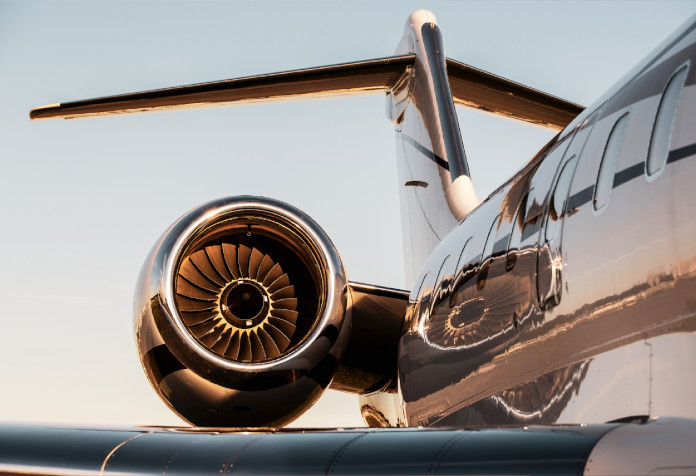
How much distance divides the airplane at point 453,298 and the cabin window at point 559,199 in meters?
0.02

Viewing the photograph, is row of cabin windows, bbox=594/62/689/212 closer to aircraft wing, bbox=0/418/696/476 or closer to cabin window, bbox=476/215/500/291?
aircraft wing, bbox=0/418/696/476

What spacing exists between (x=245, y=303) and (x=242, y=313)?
102mm

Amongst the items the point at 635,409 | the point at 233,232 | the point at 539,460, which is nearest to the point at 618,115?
the point at 635,409

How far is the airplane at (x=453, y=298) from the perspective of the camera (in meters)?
3.41

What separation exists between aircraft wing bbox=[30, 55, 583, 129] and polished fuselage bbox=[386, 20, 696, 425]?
4.06 m

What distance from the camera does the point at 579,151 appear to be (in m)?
4.98

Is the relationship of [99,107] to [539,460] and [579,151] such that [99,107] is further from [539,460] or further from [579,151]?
[539,460]

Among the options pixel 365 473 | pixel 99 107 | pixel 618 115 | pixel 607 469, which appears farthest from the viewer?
pixel 99 107

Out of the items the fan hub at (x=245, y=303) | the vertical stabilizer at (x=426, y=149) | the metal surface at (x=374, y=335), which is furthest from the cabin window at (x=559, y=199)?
the vertical stabilizer at (x=426, y=149)

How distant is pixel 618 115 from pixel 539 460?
2497 mm

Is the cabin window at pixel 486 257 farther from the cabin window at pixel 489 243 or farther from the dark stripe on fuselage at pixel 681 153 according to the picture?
the dark stripe on fuselage at pixel 681 153

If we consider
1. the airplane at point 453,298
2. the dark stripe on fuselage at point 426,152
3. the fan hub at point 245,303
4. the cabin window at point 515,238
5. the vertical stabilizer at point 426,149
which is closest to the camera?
the airplane at point 453,298

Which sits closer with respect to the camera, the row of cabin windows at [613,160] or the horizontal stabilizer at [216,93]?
the row of cabin windows at [613,160]

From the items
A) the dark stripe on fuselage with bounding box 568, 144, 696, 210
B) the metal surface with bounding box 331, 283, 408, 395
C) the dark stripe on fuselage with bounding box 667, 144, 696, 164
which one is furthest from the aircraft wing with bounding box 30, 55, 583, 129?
the dark stripe on fuselage with bounding box 667, 144, 696, 164
